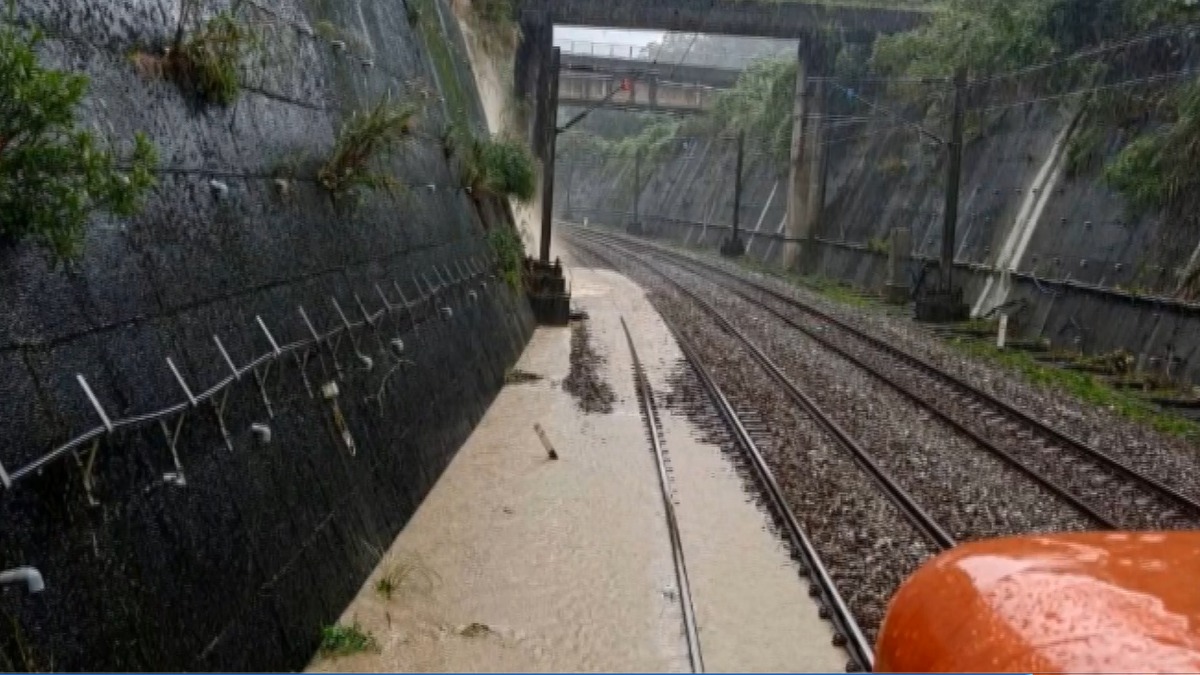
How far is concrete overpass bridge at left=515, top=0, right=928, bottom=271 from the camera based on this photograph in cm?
3703

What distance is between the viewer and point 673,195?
219 ft

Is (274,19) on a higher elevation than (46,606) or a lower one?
higher

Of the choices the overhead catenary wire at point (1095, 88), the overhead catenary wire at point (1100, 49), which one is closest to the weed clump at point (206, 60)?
the overhead catenary wire at point (1095, 88)

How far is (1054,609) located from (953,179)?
2285 centimetres

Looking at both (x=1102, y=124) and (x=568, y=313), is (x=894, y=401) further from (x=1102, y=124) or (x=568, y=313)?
(x=1102, y=124)

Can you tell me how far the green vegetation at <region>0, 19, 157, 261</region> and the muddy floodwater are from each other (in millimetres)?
3183

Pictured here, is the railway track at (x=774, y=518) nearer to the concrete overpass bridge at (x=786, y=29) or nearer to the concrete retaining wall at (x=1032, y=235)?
the concrete retaining wall at (x=1032, y=235)

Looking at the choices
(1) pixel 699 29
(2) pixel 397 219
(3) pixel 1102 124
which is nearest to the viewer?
(2) pixel 397 219

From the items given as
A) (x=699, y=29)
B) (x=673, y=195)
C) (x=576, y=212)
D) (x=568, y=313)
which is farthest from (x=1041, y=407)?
(x=576, y=212)

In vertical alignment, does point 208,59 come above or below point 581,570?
above

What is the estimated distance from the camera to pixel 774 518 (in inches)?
388

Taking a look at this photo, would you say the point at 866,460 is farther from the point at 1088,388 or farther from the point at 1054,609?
the point at 1054,609

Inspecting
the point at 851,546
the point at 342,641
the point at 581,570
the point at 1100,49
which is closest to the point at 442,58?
the point at 581,570

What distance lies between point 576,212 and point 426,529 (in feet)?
269
